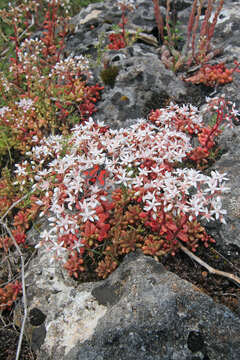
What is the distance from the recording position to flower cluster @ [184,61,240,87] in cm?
463

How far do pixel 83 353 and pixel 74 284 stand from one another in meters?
0.76

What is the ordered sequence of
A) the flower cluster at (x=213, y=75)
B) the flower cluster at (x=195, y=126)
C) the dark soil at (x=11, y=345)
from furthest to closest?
the flower cluster at (x=213, y=75) → the flower cluster at (x=195, y=126) → the dark soil at (x=11, y=345)

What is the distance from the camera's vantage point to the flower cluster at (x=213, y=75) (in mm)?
4629

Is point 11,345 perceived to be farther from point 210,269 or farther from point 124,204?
point 210,269

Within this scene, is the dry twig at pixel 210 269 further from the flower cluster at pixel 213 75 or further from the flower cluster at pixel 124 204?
the flower cluster at pixel 213 75

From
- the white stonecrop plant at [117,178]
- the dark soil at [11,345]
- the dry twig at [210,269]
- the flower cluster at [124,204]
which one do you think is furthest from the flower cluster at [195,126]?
the dark soil at [11,345]

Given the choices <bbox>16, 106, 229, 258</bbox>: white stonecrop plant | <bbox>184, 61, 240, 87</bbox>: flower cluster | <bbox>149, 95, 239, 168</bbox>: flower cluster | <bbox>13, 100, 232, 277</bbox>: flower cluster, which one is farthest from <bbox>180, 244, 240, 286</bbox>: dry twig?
<bbox>184, 61, 240, 87</bbox>: flower cluster

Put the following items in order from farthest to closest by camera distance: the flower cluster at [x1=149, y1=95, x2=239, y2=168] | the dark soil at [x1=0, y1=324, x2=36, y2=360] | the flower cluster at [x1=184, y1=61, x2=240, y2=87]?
the flower cluster at [x1=184, y1=61, x2=240, y2=87] → the flower cluster at [x1=149, y1=95, x2=239, y2=168] → the dark soil at [x1=0, y1=324, x2=36, y2=360]

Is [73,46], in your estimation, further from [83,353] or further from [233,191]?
[83,353]

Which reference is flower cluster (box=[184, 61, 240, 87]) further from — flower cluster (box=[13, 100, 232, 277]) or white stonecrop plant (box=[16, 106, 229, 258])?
flower cluster (box=[13, 100, 232, 277])

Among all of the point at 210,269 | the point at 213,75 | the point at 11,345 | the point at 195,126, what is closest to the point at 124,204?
the point at 210,269

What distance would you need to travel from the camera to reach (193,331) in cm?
212

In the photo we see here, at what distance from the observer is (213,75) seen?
4.62m

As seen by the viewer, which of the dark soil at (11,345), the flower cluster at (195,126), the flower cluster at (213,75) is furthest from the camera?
the flower cluster at (213,75)
